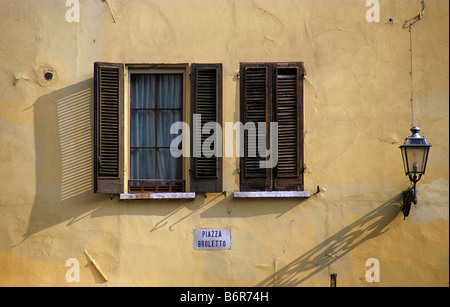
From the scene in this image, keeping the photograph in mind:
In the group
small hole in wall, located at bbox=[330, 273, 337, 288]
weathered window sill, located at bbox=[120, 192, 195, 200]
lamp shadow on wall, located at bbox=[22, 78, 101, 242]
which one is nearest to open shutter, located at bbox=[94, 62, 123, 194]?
weathered window sill, located at bbox=[120, 192, 195, 200]

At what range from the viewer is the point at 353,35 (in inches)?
304

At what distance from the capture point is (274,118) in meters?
7.69

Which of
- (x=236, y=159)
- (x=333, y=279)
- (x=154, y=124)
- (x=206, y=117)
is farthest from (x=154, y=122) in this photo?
(x=333, y=279)

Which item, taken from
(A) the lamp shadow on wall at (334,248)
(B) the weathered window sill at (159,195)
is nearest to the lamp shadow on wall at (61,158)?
(B) the weathered window sill at (159,195)

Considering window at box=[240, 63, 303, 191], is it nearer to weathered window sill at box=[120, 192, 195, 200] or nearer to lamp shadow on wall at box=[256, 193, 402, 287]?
weathered window sill at box=[120, 192, 195, 200]

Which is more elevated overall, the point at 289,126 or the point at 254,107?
the point at 254,107

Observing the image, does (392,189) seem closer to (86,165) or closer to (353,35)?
(353,35)

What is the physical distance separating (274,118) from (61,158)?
9.08 feet

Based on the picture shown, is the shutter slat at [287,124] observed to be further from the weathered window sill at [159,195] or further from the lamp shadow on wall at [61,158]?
the lamp shadow on wall at [61,158]

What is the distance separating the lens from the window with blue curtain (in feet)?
25.8

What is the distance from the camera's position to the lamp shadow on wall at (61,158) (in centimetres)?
765

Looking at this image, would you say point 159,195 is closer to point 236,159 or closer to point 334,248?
point 236,159

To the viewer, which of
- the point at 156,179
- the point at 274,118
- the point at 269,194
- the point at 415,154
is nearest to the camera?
the point at 415,154
